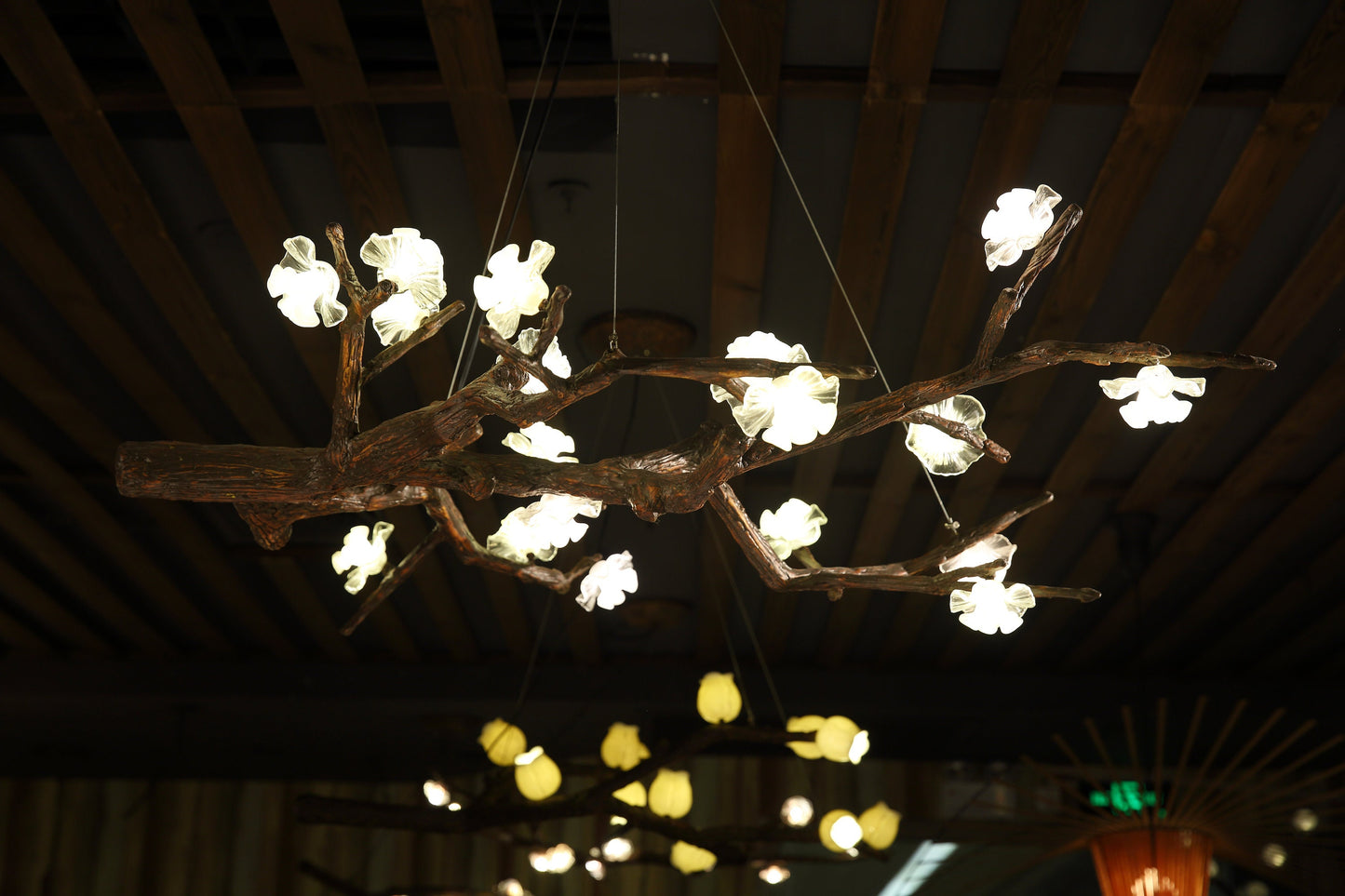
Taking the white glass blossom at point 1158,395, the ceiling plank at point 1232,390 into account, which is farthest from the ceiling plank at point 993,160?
the white glass blossom at point 1158,395

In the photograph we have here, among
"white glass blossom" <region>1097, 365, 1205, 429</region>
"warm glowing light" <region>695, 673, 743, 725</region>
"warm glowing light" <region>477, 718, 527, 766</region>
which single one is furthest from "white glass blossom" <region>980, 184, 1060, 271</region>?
"warm glowing light" <region>477, 718, 527, 766</region>

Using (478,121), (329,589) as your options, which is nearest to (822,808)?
(329,589)

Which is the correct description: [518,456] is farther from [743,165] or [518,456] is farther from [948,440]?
[743,165]

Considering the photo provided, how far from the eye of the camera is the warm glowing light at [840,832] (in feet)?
12.3

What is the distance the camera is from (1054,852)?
11.2 ft

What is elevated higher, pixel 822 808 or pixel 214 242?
pixel 214 242

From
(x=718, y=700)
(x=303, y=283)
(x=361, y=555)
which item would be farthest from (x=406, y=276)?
(x=718, y=700)

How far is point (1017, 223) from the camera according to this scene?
1.54 meters

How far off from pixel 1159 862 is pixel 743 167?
2.04 m

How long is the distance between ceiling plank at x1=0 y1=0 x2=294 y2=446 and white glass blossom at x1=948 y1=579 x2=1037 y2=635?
1992 mm

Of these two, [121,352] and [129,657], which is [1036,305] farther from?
[129,657]

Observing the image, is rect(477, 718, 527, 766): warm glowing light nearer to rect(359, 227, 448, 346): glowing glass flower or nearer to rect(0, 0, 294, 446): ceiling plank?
rect(0, 0, 294, 446): ceiling plank

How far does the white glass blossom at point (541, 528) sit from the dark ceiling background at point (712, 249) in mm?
937

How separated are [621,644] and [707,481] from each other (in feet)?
13.9
